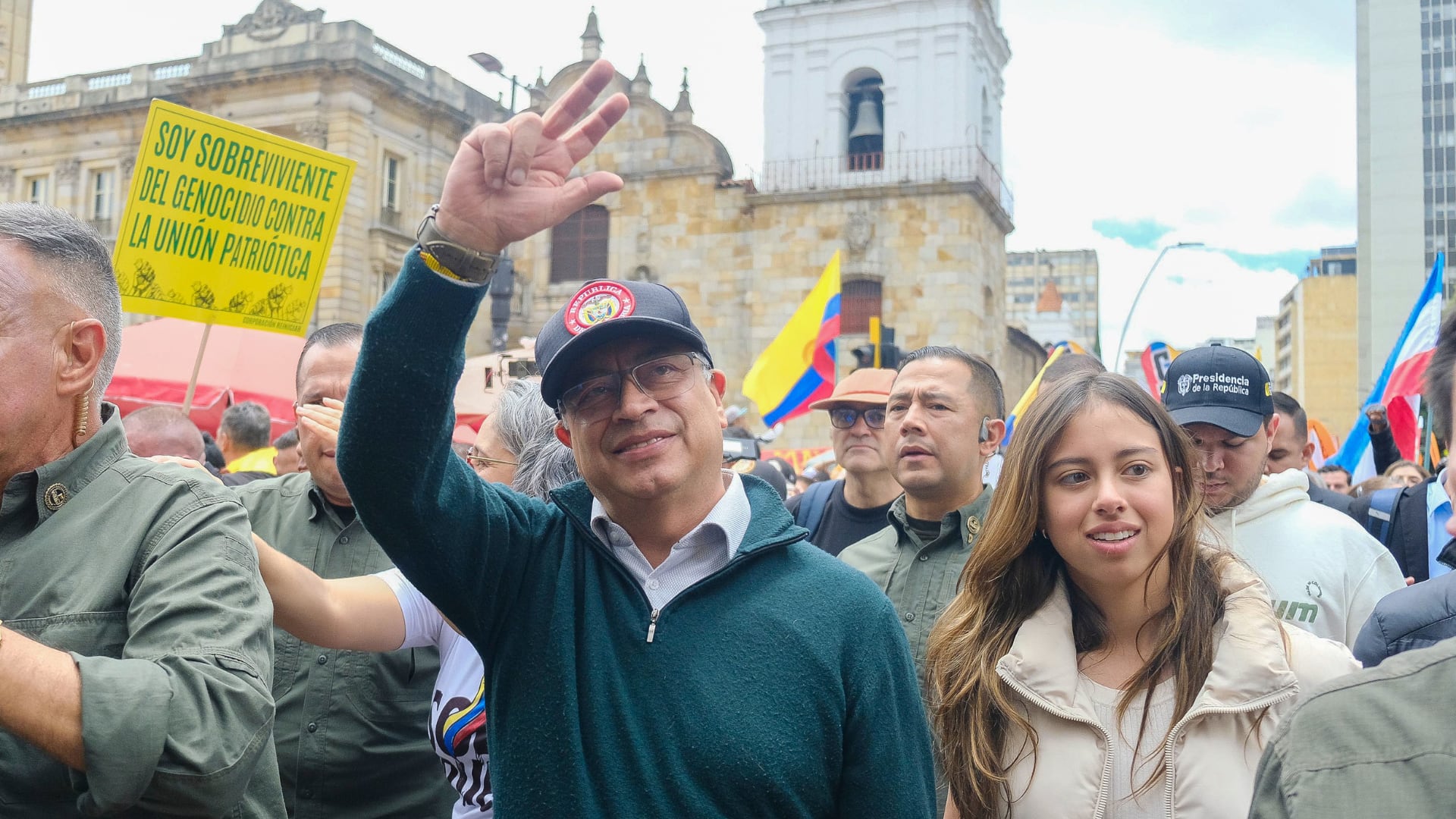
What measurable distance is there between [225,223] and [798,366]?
7.55 m

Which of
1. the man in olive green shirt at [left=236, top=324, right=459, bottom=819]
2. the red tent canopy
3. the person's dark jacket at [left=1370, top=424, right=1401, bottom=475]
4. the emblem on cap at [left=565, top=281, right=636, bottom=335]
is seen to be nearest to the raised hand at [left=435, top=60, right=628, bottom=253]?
the emblem on cap at [left=565, top=281, right=636, bottom=335]

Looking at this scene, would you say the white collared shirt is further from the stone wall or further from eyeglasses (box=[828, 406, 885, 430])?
the stone wall

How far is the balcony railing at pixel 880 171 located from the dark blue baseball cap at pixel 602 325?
22230 mm

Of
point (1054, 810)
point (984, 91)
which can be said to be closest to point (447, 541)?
point (1054, 810)

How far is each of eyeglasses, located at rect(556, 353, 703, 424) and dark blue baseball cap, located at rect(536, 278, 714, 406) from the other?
27mm

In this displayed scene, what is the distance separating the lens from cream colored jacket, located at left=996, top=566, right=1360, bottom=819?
247 centimetres

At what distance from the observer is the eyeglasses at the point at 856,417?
5586 mm

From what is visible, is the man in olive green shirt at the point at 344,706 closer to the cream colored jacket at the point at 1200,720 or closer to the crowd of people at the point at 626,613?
the crowd of people at the point at 626,613

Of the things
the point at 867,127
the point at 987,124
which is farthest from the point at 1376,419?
the point at 987,124

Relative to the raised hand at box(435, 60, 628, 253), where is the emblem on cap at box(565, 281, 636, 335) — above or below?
below

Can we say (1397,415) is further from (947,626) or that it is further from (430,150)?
(430,150)

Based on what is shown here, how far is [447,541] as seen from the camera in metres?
1.98

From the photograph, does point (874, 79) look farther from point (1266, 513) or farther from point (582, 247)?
point (1266, 513)

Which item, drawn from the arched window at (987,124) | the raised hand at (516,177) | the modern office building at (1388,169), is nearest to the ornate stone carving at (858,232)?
the arched window at (987,124)
